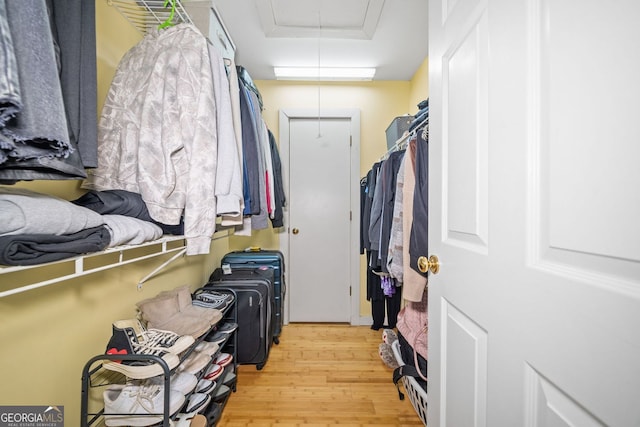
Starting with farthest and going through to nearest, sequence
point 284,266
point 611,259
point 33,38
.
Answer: point 284,266, point 33,38, point 611,259

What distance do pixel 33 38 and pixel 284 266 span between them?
2.18 m

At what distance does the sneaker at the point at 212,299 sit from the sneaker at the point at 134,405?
1.62 feet

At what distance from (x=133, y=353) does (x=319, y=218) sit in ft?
6.11

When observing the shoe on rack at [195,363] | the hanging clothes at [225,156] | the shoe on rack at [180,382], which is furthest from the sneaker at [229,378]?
the hanging clothes at [225,156]

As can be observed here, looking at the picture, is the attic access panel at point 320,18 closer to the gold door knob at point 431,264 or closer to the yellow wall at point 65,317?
the yellow wall at point 65,317

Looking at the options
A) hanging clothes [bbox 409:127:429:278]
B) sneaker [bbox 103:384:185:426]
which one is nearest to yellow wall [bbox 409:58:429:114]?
hanging clothes [bbox 409:127:429:278]

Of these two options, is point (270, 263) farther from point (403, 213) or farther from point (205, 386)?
point (403, 213)

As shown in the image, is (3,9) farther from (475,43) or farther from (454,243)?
(454,243)

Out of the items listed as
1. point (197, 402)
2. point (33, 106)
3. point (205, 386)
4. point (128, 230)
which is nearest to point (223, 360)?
point (205, 386)

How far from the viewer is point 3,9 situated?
1.33ft

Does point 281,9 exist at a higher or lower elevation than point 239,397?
higher

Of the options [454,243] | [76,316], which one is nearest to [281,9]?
[454,243]

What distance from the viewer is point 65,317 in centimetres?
89

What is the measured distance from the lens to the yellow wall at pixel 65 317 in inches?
29.3
